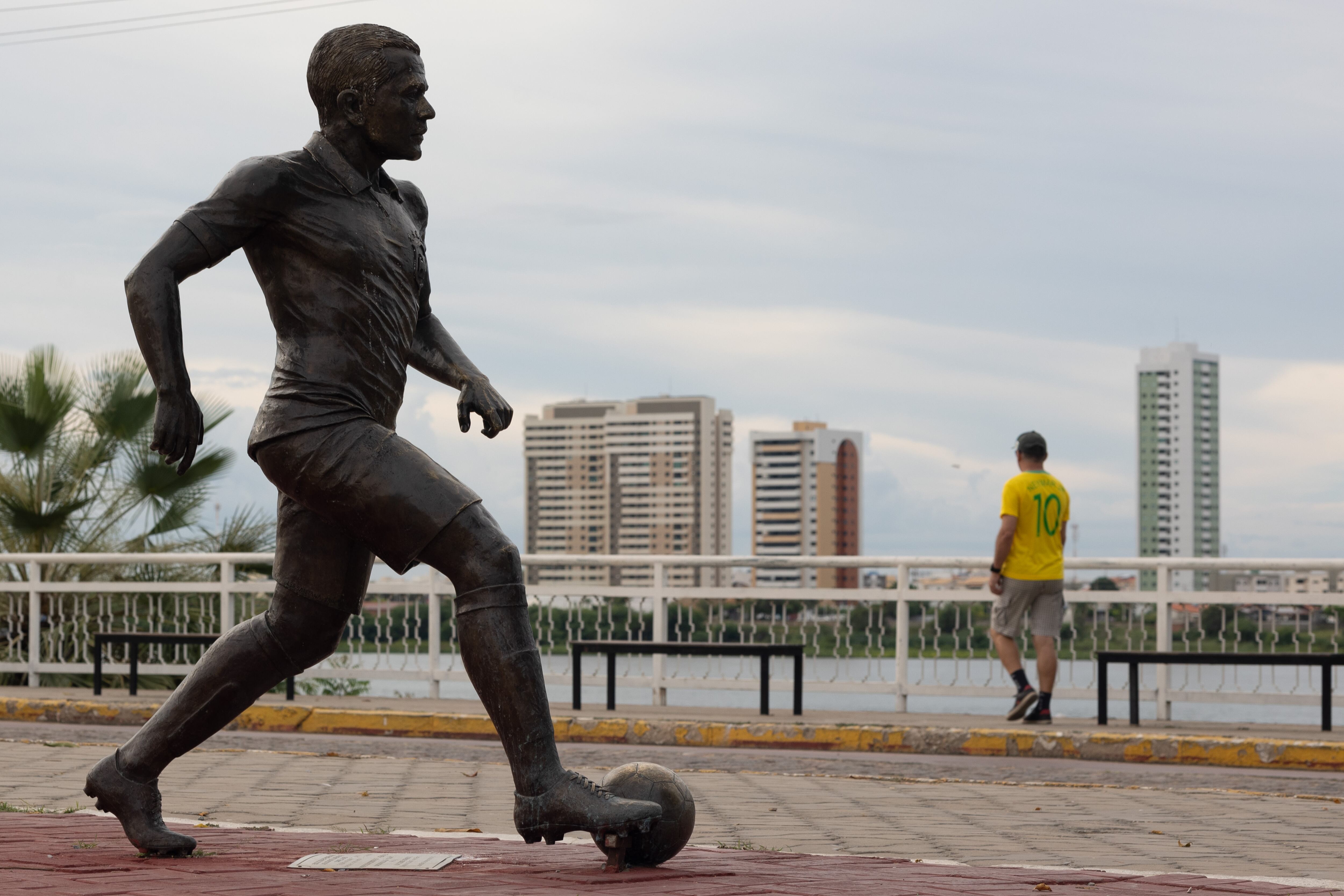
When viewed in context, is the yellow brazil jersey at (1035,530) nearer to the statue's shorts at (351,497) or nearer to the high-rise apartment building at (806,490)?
the statue's shorts at (351,497)

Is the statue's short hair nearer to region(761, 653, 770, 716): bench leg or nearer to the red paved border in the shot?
the red paved border

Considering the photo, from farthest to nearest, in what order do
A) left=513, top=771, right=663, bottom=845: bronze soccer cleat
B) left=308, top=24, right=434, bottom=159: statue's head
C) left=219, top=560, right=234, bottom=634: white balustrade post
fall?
1. left=219, top=560, right=234, bottom=634: white balustrade post
2. left=308, top=24, right=434, bottom=159: statue's head
3. left=513, top=771, right=663, bottom=845: bronze soccer cleat

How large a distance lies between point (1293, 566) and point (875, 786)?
13.4 ft

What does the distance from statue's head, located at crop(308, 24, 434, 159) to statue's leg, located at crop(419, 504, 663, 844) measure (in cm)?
102

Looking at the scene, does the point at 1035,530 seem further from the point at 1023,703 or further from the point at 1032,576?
the point at 1023,703

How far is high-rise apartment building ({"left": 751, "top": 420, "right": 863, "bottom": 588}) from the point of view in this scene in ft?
328

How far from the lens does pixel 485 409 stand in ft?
13.6

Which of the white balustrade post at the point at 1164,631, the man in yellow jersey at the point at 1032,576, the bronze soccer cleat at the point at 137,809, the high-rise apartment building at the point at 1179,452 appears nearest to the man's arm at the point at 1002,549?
the man in yellow jersey at the point at 1032,576

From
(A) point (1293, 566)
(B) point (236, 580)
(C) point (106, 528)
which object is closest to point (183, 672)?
(B) point (236, 580)

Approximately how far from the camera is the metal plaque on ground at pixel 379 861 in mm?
3898

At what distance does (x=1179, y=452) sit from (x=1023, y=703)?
320ft

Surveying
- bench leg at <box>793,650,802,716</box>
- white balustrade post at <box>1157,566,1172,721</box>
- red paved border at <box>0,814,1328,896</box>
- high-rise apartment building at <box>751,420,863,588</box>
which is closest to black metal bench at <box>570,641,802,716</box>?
bench leg at <box>793,650,802,716</box>

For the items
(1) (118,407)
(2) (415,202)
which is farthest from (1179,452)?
(2) (415,202)

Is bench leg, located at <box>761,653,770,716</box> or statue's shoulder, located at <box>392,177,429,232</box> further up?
statue's shoulder, located at <box>392,177,429,232</box>
